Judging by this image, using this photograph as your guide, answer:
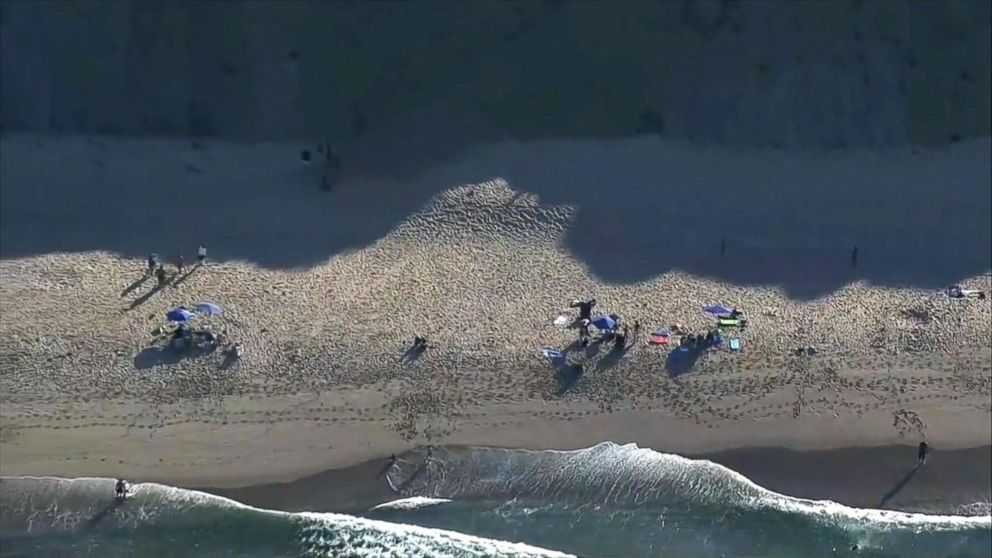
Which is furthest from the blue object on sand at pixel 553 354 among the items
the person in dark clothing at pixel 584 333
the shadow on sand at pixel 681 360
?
the shadow on sand at pixel 681 360

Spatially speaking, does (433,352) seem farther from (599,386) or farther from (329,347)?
(599,386)

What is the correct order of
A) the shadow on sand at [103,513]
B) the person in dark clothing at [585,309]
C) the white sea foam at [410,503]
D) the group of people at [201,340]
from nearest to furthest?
the shadow on sand at [103,513] < the white sea foam at [410,503] < the group of people at [201,340] < the person in dark clothing at [585,309]

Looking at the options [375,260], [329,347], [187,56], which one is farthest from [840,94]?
[187,56]

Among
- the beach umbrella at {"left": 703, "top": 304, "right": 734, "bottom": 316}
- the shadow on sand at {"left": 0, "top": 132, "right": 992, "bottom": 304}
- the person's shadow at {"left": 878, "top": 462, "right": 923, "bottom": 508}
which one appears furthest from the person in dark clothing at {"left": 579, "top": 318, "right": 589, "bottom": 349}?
the person's shadow at {"left": 878, "top": 462, "right": 923, "bottom": 508}

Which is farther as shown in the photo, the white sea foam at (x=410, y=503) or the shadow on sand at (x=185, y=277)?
the shadow on sand at (x=185, y=277)

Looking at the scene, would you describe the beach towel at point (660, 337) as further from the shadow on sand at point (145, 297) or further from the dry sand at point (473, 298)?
the shadow on sand at point (145, 297)
